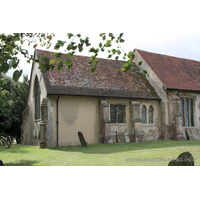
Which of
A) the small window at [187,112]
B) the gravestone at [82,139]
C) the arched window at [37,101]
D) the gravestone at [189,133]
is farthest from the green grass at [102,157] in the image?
the small window at [187,112]

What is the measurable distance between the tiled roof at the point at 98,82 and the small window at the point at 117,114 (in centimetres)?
122

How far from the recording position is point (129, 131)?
21172mm

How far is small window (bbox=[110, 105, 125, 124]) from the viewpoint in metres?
21.1

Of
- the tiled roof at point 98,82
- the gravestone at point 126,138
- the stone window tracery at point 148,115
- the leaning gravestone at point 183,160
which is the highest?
the tiled roof at point 98,82

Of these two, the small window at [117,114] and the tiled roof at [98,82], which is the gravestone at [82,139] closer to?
the tiled roof at [98,82]

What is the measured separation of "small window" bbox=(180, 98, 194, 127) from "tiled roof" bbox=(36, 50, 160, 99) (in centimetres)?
316

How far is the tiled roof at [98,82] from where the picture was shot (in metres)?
19.4

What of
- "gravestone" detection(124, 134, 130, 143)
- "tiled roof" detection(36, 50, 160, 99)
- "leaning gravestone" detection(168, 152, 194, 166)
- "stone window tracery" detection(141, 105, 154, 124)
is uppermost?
"tiled roof" detection(36, 50, 160, 99)

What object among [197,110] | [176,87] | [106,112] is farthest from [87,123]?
[197,110]

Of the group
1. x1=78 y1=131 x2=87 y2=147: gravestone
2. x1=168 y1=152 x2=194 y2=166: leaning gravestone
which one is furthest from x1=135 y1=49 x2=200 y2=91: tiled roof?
x1=168 y1=152 x2=194 y2=166: leaning gravestone

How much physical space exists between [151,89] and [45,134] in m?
11.2

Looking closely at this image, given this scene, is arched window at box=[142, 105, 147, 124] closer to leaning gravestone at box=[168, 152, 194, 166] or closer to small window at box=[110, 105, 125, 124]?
small window at box=[110, 105, 125, 124]

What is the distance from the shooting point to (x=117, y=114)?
21141mm

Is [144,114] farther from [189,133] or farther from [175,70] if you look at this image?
[175,70]
